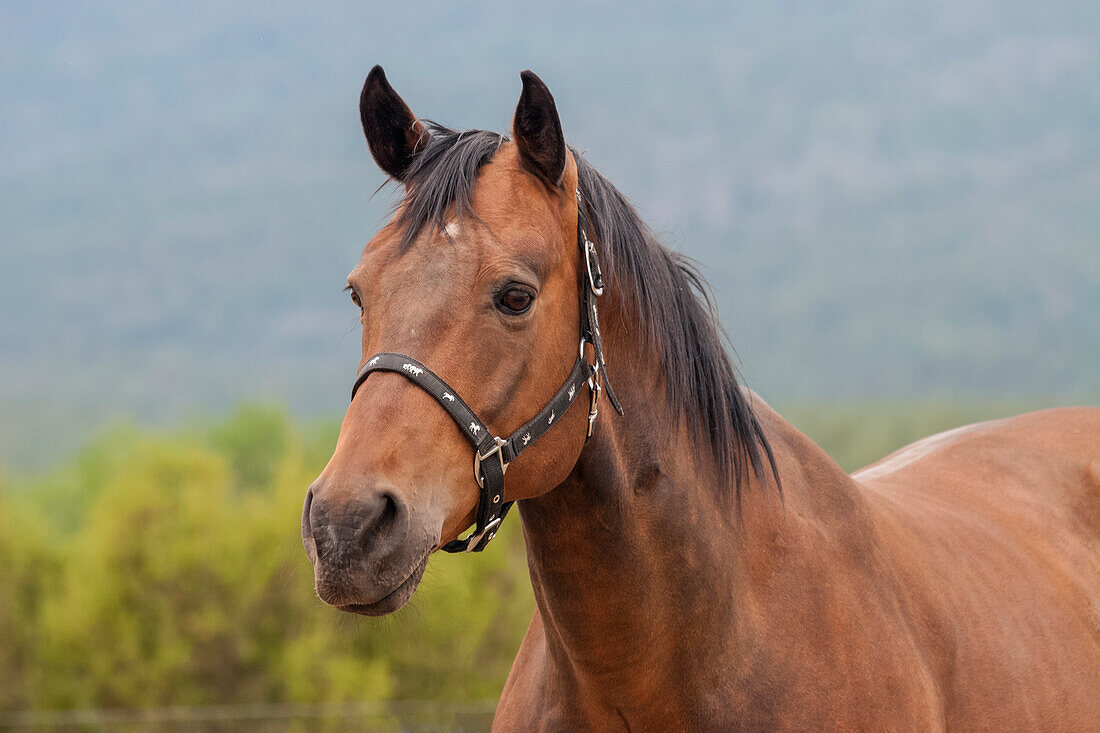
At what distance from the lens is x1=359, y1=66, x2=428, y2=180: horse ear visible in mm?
2818

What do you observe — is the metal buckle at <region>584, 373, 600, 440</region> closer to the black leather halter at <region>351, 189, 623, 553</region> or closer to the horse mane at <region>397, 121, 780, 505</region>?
the black leather halter at <region>351, 189, 623, 553</region>

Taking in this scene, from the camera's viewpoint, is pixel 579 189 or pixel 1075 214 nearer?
pixel 579 189

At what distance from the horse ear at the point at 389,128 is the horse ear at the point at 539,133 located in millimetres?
388

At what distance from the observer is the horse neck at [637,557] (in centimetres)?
266

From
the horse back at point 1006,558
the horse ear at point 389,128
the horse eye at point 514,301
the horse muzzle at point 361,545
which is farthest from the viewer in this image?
the horse back at point 1006,558

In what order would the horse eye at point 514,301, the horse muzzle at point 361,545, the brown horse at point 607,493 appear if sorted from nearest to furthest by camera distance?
the horse muzzle at point 361,545 → the brown horse at point 607,493 → the horse eye at point 514,301

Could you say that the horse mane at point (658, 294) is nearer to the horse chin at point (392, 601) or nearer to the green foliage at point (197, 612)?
the horse chin at point (392, 601)

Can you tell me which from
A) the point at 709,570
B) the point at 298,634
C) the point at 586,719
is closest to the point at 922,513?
the point at 709,570

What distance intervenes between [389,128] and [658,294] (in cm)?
90

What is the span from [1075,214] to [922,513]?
696 feet

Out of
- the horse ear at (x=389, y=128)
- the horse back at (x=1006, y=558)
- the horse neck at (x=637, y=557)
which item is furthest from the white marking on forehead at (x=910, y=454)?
the horse ear at (x=389, y=128)

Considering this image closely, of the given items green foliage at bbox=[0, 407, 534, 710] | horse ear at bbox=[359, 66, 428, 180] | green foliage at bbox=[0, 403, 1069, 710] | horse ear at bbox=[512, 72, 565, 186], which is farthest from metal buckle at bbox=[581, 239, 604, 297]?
green foliage at bbox=[0, 403, 1069, 710]

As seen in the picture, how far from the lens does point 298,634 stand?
24781mm

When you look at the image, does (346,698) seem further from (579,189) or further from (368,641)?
(579,189)
